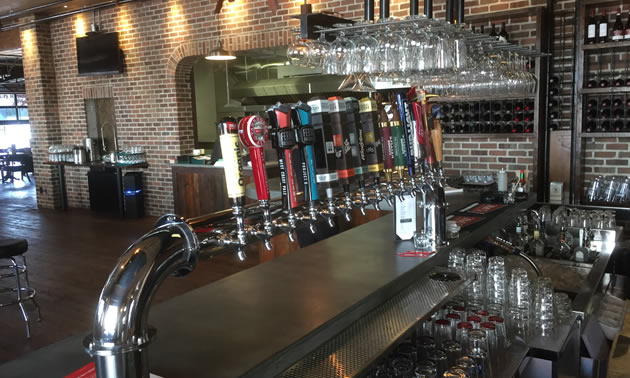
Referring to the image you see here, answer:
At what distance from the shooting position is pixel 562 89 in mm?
5203

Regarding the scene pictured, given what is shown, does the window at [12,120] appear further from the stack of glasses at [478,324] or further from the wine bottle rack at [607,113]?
the stack of glasses at [478,324]

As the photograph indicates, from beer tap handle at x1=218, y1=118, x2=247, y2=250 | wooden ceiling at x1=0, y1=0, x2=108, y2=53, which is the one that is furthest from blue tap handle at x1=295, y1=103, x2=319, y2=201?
wooden ceiling at x1=0, y1=0, x2=108, y2=53

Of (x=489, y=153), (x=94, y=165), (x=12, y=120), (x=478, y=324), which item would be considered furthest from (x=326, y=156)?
(x=12, y=120)

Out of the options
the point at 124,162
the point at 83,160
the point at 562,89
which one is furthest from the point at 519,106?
the point at 83,160

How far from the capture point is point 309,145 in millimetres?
1684

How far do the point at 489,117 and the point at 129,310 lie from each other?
16.2 ft

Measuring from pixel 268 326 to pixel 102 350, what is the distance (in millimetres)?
602

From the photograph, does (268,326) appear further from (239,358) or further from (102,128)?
(102,128)

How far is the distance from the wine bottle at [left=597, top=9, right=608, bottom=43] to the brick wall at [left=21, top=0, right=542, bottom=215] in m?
1.59

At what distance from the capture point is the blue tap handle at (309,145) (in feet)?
5.48

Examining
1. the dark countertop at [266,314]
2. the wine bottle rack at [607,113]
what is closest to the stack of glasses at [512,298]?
the dark countertop at [266,314]

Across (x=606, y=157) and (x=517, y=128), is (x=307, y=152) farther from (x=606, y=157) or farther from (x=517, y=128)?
(x=606, y=157)

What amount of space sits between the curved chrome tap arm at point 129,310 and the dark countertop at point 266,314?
25cm

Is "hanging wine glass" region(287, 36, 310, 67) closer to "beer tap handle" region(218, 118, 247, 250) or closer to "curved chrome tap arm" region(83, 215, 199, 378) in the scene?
"beer tap handle" region(218, 118, 247, 250)
